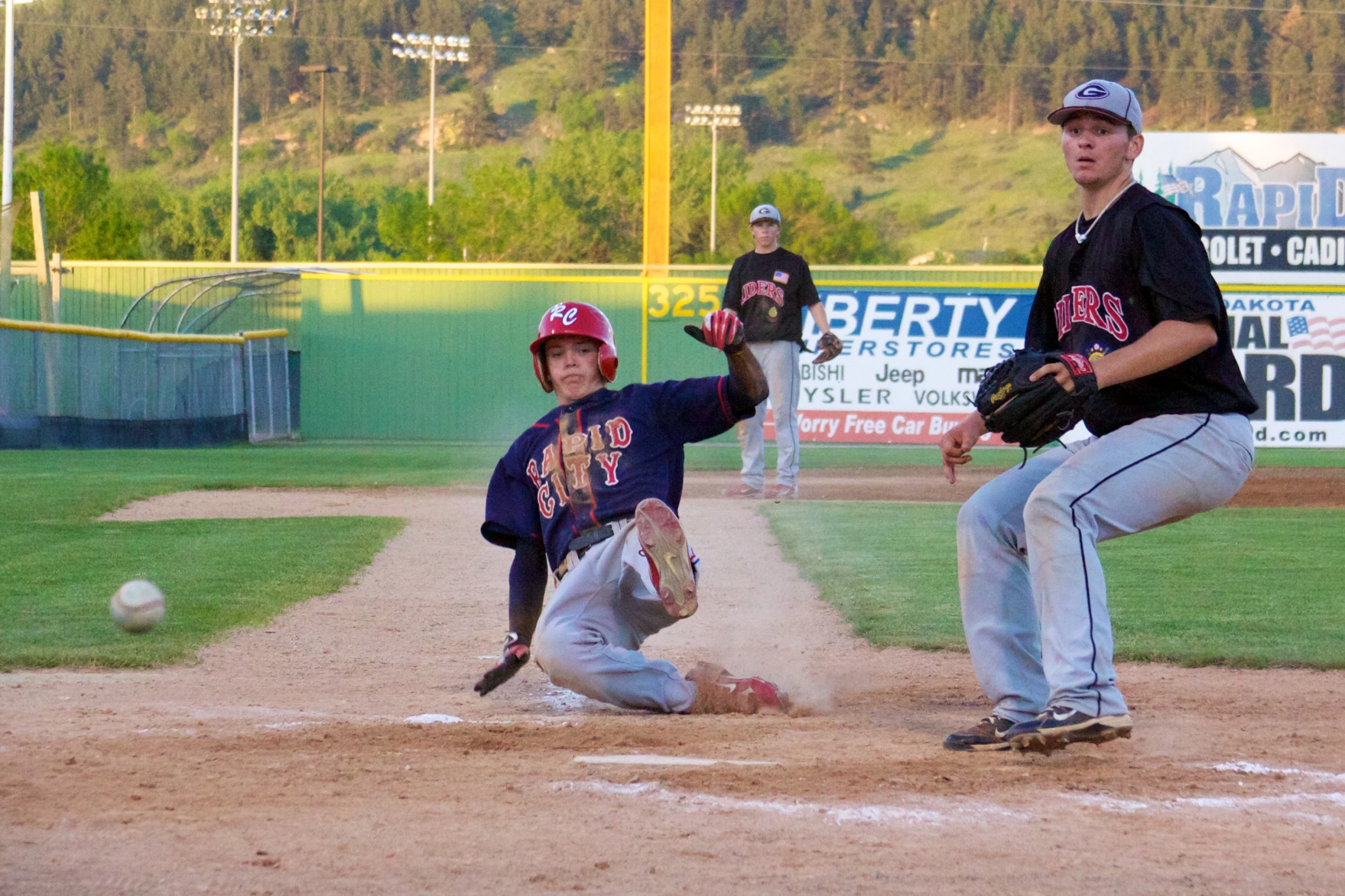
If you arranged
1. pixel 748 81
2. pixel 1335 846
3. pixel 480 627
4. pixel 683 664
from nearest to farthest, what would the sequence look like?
pixel 1335 846
pixel 683 664
pixel 480 627
pixel 748 81

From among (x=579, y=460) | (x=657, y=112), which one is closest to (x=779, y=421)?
(x=579, y=460)

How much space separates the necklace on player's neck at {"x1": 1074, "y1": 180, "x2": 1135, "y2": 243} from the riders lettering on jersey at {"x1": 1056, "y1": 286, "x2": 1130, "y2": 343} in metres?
0.13

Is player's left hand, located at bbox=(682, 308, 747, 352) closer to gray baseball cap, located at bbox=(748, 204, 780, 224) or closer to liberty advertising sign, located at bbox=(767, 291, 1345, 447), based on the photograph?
gray baseball cap, located at bbox=(748, 204, 780, 224)

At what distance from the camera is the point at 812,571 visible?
7.17 meters

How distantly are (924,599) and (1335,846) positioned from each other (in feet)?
12.2

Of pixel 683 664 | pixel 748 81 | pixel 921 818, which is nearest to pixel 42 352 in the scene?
pixel 683 664

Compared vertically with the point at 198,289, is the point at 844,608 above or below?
below

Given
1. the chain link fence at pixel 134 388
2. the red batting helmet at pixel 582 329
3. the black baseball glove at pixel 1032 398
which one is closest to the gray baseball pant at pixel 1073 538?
the black baseball glove at pixel 1032 398

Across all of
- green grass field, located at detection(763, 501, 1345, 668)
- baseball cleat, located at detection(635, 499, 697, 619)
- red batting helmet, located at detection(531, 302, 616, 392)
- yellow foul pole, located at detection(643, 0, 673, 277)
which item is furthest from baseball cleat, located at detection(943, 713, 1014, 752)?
yellow foul pole, located at detection(643, 0, 673, 277)

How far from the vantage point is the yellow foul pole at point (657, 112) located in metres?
21.0

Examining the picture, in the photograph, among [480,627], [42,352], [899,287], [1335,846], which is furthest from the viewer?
[899,287]

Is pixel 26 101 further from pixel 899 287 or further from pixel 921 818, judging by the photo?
pixel 921 818

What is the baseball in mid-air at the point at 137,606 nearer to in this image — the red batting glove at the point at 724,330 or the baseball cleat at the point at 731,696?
the baseball cleat at the point at 731,696

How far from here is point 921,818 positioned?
2895mm
